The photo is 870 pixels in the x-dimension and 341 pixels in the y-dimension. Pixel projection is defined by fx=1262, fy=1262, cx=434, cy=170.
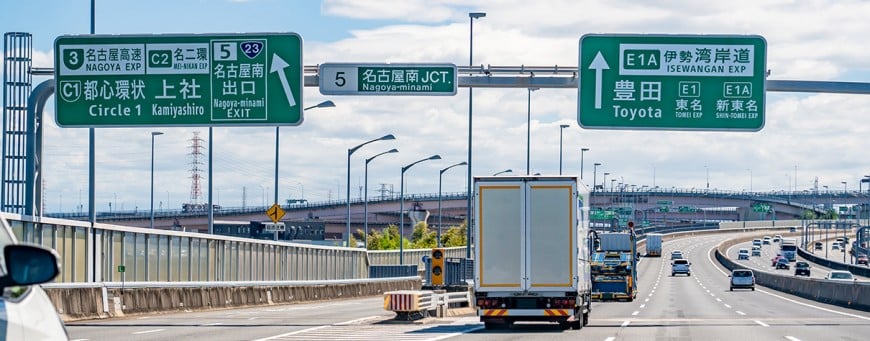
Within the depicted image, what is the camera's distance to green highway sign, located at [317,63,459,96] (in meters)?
28.9

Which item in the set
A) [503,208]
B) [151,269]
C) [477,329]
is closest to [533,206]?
[503,208]

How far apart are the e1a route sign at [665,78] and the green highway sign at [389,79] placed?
3.17 metres

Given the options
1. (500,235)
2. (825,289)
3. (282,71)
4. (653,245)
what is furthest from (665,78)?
(653,245)

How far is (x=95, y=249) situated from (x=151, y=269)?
4.26 meters

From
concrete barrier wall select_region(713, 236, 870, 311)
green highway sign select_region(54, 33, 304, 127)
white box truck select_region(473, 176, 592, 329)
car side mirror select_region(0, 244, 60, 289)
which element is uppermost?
green highway sign select_region(54, 33, 304, 127)

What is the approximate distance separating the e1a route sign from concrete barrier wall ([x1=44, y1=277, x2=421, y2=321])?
12.1 meters

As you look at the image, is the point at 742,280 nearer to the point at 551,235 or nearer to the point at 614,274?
the point at 614,274

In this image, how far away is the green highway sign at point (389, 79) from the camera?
28.9 metres

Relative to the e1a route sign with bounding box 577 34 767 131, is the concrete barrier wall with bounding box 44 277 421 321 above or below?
below

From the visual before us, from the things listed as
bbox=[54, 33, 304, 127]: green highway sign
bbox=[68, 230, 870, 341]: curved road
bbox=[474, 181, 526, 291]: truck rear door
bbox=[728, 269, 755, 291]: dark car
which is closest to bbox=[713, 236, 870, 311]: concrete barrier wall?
bbox=[728, 269, 755, 291]: dark car

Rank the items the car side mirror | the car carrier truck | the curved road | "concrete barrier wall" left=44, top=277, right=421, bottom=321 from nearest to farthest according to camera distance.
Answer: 1. the car side mirror
2. the curved road
3. "concrete barrier wall" left=44, top=277, right=421, bottom=321
4. the car carrier truck

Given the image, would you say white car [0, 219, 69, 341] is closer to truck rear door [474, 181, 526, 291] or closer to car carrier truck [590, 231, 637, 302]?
truck rear door [474, 181, 526, 291]

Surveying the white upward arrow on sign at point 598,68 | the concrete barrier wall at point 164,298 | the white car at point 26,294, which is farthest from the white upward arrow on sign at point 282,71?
the white car at point 26,294

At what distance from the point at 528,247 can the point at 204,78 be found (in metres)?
8.51
